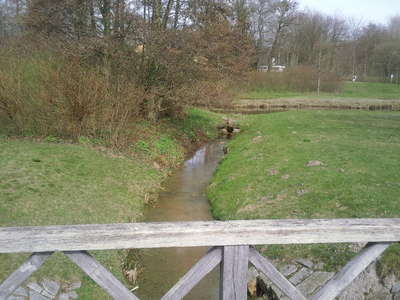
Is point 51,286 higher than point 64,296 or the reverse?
higher

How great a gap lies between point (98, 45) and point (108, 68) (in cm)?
102

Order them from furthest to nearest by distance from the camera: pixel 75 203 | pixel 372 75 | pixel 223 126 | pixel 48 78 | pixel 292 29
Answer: pixel 372 75 < pixel 292 29 < pixel 223 126 < pixel 48 78 < pixel 75 203

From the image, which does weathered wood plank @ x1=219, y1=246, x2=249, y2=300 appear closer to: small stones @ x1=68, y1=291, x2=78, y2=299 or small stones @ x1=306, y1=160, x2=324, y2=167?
small stones @ x1=68, y1=291, x2=78, y2=299

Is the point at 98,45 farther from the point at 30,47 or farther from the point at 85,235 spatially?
the point at 85,235

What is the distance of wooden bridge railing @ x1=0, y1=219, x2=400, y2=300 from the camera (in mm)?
2414

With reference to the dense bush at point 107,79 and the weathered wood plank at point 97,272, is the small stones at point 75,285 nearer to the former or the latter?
the weathered wood plank at point 97,272

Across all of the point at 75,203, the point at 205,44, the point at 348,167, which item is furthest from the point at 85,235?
the point at 205,44

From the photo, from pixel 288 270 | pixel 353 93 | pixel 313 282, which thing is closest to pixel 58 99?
pixel 288 270

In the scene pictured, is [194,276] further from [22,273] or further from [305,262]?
[305,262]

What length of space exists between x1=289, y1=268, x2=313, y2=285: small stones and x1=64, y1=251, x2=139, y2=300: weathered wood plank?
12.6 ft

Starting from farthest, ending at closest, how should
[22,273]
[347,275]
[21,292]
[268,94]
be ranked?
1. [268,94]
2. [21,292]
3. [347,275]
4. [22,273]

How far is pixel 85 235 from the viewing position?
2.45 meters

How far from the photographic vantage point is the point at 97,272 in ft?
8.16

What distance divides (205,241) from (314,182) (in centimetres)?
775
